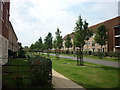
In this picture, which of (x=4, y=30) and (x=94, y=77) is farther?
(x=4, y=30)

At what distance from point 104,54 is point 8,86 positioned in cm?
3643

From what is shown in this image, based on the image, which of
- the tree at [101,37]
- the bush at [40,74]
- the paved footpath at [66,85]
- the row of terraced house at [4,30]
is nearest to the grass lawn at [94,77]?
the paved footpath at [66,85]

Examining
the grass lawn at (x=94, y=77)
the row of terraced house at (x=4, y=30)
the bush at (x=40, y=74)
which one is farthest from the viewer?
the row of terraced house at (x=4, y=30)

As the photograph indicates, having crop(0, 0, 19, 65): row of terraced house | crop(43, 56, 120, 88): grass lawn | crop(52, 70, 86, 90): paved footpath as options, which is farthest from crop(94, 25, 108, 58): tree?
crop(52, 70, 86, 90): paved footpath

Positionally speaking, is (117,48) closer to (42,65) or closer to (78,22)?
(78,22)

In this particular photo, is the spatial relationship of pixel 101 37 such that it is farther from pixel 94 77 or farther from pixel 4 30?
pixel 94 77

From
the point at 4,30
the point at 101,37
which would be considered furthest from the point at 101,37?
the point at 4,30

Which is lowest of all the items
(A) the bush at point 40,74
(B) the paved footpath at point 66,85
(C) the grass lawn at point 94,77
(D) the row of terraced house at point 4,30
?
(C) the grass lawn at point 94,77

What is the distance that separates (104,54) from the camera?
132ft

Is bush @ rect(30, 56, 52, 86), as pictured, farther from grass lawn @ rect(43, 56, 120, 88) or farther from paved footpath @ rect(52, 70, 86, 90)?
grass lawn @ rect(43, 56, 120, 88)

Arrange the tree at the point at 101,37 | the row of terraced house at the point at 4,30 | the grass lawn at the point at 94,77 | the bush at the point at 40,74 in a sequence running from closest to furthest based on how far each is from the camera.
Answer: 1. the bush at the point at 40,74
2. the grass lawn at the point at 94,77
3. the row of terraced house at the point at 4,30
4. the tree at the point at 101,37

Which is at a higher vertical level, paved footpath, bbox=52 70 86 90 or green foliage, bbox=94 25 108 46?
green foliage, bbox=94 25 108 46

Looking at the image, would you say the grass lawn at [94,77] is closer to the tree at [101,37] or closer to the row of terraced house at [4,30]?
the row of terraced house at [4,30]

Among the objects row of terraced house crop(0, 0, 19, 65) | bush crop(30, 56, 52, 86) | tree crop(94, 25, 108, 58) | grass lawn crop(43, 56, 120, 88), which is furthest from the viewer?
tree crop(94, 25, 108, 58)
